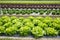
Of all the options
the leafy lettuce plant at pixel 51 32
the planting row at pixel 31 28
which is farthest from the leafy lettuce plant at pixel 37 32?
the leafy lettuce plant at pixel 51 32

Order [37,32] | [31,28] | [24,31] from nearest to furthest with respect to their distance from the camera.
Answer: [37,32] < [24,31] < [31,28]

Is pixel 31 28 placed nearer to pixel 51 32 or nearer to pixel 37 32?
pixel 37 32

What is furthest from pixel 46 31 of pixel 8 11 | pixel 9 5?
pixel 9 5

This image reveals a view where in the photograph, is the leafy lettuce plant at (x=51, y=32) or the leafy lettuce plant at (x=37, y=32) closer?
the leafy lettuce plant at (x=37, y=32)

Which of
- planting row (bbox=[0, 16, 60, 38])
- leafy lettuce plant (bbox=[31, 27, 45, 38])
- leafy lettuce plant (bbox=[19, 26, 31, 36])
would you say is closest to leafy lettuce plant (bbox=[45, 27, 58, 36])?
planting row (bbox=[0, 16, 60, 38])

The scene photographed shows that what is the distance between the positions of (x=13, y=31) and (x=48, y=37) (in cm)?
134

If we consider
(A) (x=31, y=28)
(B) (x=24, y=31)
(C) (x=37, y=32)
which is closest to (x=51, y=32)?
(C) (x=37, y=32)

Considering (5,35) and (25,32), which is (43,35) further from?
(5,35)

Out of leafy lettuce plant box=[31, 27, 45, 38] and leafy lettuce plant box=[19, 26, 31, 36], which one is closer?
leafy lettuce plant box=[31, 27, 45, 38]

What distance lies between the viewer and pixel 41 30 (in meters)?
5.80

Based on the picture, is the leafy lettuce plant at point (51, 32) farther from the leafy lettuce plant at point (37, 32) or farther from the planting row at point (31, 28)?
the leafy lettuce plant at point (37, 32)

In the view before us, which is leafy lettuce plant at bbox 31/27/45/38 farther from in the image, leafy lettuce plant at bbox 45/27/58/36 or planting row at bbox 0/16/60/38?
leafy lettuce plant at bbox 45/27/58/36

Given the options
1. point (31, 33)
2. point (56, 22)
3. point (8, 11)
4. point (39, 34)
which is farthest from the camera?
point (8, 11)

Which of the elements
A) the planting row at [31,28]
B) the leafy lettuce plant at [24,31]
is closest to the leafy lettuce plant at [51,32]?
the planting row at [31,28]
